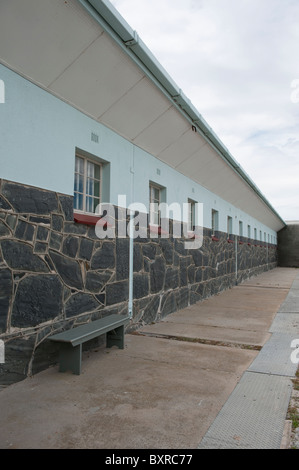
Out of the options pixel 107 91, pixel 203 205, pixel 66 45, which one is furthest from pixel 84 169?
pixel 203 205

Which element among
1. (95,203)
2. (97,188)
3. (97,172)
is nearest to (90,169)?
(97,172)

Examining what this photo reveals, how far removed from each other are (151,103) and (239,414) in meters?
4.78

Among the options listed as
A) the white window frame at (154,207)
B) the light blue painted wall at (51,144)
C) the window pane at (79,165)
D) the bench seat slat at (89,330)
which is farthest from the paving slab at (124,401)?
the white window frame at (154,207)

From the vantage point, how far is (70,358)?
3.91m

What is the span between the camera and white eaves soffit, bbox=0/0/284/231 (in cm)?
355

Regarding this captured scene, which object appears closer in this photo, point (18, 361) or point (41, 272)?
point (18, 361)

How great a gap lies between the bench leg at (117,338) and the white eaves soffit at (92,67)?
312 centimetres

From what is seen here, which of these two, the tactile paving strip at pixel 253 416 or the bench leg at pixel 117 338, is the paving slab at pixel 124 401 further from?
the bench leg at pixel 117 338

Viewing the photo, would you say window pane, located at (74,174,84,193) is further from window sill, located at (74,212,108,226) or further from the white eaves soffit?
the white eaves soffit

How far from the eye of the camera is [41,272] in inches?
157

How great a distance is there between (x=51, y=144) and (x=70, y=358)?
253 centimetres

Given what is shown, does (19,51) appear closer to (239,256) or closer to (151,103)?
(151,103)

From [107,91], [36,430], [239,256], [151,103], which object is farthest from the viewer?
[239,256]

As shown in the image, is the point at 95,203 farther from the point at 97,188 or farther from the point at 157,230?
the point at 157,230
